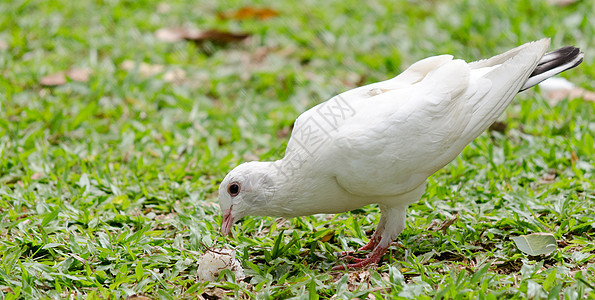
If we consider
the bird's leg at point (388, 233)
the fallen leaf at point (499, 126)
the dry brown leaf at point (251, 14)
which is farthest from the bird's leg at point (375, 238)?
the dry brown leaf at point (251, 14)

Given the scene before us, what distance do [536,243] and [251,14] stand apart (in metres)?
5.19

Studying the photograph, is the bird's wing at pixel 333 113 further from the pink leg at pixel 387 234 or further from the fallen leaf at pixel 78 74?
the fallen leaf at pixel 78 74

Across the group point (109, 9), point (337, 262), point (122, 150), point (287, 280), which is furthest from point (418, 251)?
point (109, 9)

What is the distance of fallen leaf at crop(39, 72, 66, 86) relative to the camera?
6441 mm

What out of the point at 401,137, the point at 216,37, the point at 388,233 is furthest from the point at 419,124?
the point at 216,37

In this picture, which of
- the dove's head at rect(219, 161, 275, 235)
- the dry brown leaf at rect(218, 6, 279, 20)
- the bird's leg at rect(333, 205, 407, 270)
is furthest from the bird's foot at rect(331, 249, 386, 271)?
the dry brown leaf at rect(218, 6, 279, 20)

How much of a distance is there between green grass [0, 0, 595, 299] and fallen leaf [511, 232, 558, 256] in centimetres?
6

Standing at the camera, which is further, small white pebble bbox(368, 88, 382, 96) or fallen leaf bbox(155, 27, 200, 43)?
fallen leaf bbox(155, 27, 200, 43)

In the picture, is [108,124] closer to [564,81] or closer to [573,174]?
[573,174]

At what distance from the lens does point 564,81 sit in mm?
6535

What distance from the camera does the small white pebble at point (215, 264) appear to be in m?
3.71

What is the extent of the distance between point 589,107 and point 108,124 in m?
4.22

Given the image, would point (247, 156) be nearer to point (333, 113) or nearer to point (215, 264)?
point (333, 113)

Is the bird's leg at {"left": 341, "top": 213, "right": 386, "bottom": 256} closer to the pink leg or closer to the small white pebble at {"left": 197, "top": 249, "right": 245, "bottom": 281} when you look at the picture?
the pink leg
